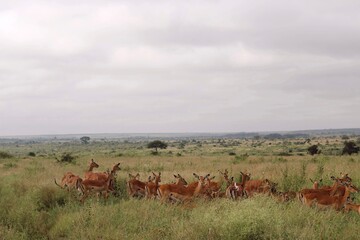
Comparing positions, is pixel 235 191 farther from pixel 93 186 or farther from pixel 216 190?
pixel 93 186

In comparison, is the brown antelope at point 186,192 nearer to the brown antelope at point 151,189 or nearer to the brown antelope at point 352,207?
the brown antelope at point 151,189

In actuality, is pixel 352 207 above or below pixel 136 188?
below

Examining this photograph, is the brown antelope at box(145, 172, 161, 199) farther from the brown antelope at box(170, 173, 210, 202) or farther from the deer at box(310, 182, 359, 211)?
the deer at box(310, 182, 359, 211)

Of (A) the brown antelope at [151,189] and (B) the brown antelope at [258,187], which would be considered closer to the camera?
(B) the brown antelope at [258,187]

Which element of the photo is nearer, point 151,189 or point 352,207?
point 352,207

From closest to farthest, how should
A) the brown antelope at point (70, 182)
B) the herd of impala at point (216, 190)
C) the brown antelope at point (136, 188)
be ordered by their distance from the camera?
1. the herd of impala at point (216, 190)
2. the brown antelope at point (136, 188)
3. the brown antelope at point (70, 182)

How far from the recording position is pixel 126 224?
10.0m

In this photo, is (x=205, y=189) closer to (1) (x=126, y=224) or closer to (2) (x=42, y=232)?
(1) (x=126, y=224)

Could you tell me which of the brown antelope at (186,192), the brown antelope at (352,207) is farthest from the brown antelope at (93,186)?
the brown antelope at (352,207)

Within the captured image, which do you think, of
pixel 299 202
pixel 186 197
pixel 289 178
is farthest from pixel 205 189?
pixel 289 178

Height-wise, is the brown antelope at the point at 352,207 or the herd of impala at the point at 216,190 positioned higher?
the herd of impala at the point at 216,190

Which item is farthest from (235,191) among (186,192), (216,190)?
(186,192)

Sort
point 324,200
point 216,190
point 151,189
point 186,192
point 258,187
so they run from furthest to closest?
point 216,190 → point 151,189 → point 258,187 → point 186,192 → point 324,200

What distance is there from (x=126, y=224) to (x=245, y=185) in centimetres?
490
